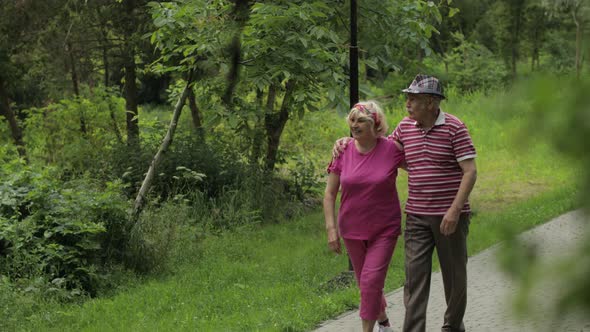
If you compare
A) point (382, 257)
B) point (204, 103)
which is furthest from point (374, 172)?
point (204, 103)

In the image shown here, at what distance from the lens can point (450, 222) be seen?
5613 mm

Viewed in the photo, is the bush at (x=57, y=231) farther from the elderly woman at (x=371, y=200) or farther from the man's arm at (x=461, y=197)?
the man's arm at (x=461, y=197)

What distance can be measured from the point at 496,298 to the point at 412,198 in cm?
435

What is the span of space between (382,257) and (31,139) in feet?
49.7

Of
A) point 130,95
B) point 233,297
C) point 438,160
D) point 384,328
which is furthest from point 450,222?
point 130,95

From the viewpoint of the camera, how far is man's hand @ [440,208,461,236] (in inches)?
220

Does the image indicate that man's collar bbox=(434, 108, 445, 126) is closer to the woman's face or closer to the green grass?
the green grass

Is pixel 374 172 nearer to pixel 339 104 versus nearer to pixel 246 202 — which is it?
pixel 339 104

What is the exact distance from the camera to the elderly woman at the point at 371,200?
19.6 ft

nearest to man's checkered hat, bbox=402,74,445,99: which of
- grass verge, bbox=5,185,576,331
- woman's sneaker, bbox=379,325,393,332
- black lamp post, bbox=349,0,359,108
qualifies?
grass verge, bbox=5,185,576,331

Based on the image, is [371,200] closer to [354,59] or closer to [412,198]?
[412,198]

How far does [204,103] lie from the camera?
11.7 m

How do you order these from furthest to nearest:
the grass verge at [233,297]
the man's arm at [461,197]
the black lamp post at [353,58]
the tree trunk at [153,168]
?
1. the tree trunk at [153,168]
2. the black lamp post at [353,58]
3. the grass verge at [233,297]
4. the man's arm at [461,197]

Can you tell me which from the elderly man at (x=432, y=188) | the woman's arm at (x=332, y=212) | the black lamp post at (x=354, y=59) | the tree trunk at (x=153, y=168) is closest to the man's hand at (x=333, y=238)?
the woman's arm at (x=332, y=212)
